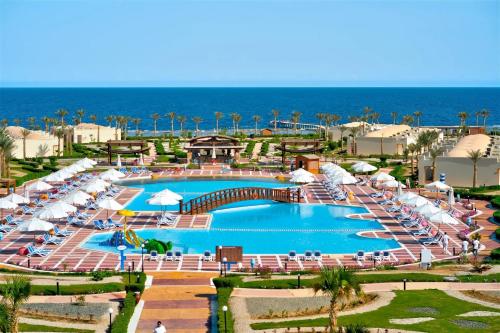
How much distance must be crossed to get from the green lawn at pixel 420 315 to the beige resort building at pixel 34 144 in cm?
5394

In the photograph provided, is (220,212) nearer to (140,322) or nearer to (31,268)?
(31,268)

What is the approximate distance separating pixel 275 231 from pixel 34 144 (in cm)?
4149

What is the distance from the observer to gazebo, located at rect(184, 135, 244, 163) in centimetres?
7112

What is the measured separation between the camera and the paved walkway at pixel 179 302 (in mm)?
24109

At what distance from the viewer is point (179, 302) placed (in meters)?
26.8

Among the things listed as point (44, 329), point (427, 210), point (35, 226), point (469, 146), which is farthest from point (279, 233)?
point (469, 146)

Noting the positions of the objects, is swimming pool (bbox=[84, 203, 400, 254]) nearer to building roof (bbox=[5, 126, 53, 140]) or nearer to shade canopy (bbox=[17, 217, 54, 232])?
shade canopy (bbox=[17, 217, 54, 232])

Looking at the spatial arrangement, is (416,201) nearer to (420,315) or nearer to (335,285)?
(420,315)

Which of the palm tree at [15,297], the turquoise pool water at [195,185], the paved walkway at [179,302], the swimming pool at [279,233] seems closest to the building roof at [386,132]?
the turquoise pool water at [195,185]

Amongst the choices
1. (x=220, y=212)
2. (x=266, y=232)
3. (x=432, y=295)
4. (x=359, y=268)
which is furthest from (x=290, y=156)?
(x=432, y=295)

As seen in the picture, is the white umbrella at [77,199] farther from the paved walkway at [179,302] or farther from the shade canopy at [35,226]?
the paved walkway at [179,302]

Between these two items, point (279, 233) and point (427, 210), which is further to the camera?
point (279, 233)

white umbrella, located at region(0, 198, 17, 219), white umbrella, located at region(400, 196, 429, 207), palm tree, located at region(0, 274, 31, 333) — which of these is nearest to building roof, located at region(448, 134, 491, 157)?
white umbrella, located at region(400, 196, 429, 207)

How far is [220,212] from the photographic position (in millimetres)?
47719
